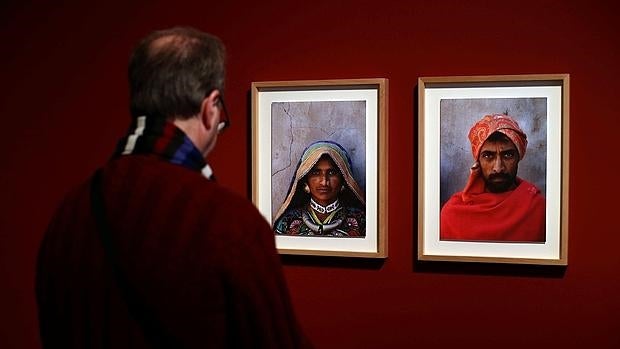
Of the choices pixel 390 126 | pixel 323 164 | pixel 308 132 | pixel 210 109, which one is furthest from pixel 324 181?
pixel 210 109

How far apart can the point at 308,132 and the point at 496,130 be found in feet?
1.81

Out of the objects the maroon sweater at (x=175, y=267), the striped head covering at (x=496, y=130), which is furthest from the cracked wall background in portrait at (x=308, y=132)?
the maroon sweater at (x=175, y=267)

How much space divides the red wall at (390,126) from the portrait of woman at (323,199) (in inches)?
4.0

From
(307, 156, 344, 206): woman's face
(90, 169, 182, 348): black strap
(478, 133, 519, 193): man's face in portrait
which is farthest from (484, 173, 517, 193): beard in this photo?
(90, 169, 182, 348): black strap

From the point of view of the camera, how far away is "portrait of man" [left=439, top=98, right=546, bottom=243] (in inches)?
81.5

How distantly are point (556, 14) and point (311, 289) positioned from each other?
108cm

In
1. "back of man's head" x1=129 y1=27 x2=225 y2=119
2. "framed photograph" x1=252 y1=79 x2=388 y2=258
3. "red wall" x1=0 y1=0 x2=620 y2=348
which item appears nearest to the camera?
"back of man's head" x1=129 y1=27 x2=225 y2=119

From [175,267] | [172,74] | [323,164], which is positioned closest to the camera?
[175,267]

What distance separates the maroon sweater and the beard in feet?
3.71

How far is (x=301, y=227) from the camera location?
2271mm

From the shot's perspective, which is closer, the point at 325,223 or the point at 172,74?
the point at 172,74

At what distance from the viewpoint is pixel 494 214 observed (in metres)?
2.12

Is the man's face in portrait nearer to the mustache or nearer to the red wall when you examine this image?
the mustache

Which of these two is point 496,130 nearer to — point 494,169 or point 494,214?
point 494,169
